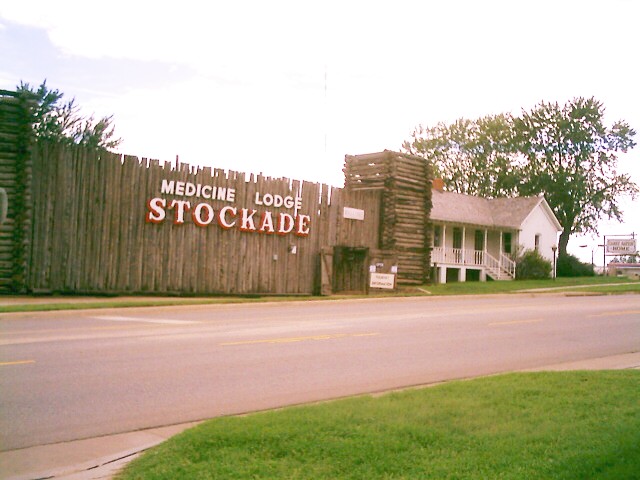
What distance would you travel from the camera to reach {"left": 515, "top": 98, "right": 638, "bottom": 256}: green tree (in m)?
64.4

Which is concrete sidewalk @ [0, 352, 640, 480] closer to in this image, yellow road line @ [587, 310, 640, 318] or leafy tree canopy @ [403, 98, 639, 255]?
yellow road line @ [587, 310, 640, 318]

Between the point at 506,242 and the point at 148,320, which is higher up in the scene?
the point at 506,242

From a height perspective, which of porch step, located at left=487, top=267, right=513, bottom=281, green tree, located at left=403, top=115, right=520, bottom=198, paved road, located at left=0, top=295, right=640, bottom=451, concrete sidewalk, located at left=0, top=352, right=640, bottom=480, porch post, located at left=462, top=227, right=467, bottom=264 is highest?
green tree, located at left=403, top=115, right=520, bottom=198

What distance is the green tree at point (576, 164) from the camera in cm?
6438

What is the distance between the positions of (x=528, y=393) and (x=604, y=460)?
2907mm

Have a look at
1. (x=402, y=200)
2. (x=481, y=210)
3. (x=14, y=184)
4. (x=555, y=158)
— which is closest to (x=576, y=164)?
(x=555, y=158)

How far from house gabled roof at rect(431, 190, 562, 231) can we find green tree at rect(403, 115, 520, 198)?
1583cm

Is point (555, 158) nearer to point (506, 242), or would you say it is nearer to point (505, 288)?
point (506, 242)

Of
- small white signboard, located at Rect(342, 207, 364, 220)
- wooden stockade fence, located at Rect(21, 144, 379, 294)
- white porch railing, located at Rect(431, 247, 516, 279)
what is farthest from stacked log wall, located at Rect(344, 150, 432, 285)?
white porch railing, located at Rect(431, 247, 516, 279)

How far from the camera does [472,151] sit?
72.2m

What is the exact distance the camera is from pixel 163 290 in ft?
85.6

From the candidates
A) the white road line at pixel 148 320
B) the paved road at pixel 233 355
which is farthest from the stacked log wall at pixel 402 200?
the white road line at pixel 148 320

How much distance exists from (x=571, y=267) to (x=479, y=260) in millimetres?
12045

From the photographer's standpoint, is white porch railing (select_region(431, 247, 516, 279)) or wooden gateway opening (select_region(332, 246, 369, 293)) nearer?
wooden gateway opening (select_region(332, 246, 369, 293))
